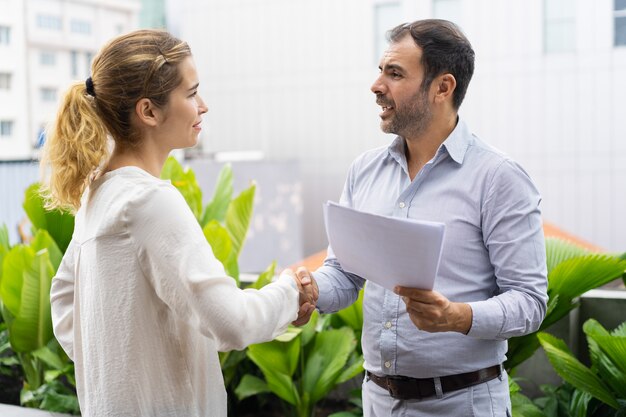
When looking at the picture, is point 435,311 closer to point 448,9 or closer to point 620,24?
point 620,24

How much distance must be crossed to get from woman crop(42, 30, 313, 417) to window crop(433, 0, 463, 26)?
1541 centimetres

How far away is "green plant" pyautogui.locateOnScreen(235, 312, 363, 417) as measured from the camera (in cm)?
215

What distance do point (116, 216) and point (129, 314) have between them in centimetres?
13

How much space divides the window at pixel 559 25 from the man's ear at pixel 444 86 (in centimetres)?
1590

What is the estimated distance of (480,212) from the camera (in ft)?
4.04

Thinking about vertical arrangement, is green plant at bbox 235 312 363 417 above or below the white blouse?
below

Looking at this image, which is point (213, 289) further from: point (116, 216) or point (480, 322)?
point (480, 322)

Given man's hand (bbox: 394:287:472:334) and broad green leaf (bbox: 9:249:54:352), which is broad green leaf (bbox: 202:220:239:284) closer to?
broad green leaf (bbox: 9:249:54:352)

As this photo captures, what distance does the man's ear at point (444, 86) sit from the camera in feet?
4.32

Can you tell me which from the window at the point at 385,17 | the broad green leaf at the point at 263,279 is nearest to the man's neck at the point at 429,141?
the broad green leaf at the point at 263,279

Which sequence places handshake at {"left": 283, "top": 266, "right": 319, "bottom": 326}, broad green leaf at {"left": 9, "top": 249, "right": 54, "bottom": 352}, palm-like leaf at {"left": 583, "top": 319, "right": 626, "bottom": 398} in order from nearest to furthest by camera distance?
1. handshake at {"left": 283, "top": 266, "right": 319, "bottom": 326}
2. palm-like leaf at {"left": 583, "top": 319, "right": 626, "bottom": 398}
3. broad green leaf at {"left": 9, "top": 249, "right": 54, "bottom": 352}

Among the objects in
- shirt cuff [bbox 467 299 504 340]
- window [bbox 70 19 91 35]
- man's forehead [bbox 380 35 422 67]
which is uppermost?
window [bbox 70 19 91 35]

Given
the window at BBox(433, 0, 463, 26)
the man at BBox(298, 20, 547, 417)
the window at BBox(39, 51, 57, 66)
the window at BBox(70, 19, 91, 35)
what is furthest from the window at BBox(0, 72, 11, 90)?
the window at BBox(433, 0, 463, 26)

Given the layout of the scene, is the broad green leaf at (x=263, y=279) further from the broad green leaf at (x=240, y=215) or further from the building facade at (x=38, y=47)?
the building facade at (x=38, y=47)
